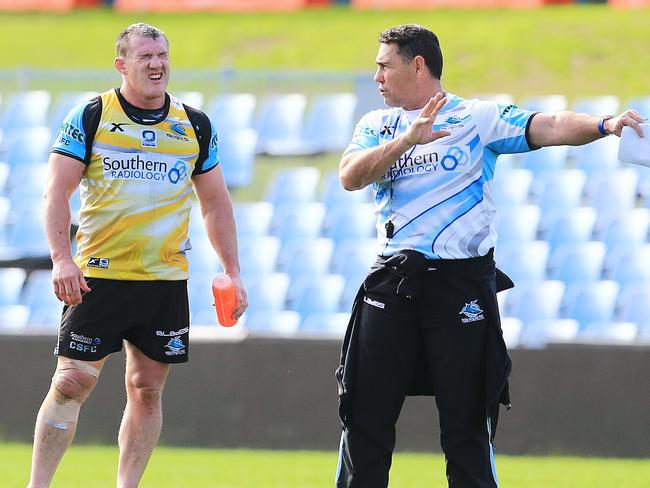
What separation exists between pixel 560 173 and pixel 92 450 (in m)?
4.87

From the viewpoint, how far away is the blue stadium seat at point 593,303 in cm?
953

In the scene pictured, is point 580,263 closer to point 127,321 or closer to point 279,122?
point 279,122

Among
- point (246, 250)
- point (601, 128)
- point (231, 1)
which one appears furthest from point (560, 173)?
point (231, 1)

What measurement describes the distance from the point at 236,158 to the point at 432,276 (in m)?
7.12

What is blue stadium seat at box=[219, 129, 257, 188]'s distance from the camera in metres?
12.0

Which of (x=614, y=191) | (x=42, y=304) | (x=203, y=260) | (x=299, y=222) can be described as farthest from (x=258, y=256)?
(x=614, y=191)

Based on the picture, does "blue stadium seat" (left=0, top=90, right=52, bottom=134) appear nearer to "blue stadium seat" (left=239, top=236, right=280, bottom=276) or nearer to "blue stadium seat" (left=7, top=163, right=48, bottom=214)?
"blue stadium seat" (left=7, top=163, right=48, bottom=214)

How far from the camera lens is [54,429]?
5.36 m

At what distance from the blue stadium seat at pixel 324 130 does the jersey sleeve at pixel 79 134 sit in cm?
760

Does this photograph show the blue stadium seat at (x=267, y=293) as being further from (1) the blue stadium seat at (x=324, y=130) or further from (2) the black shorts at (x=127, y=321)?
(2) the black shorts at (x=127, y=321)

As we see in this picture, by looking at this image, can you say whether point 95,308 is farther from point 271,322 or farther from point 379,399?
point 271,322

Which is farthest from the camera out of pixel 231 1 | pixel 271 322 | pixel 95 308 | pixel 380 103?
pixel 231 1

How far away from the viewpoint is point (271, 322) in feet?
32.4

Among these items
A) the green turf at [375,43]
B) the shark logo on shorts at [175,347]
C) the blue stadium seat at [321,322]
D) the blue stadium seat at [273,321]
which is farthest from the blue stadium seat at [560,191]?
the green turf at [375,43]
